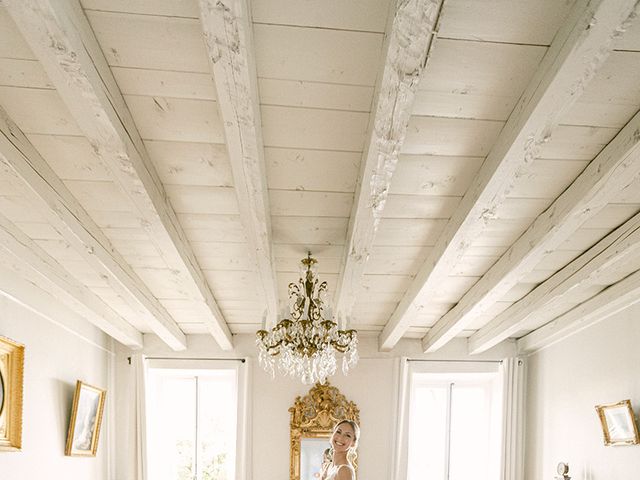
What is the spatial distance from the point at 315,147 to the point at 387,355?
4528 mm

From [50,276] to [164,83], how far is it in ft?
7.69

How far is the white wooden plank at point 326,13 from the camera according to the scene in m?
2.25

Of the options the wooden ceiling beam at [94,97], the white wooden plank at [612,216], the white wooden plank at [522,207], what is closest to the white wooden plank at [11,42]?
the wooden ceiling beam at [94,97]

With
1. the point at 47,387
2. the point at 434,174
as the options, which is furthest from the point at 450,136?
A: the point at 47,387

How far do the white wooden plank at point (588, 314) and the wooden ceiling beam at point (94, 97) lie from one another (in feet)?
9.48

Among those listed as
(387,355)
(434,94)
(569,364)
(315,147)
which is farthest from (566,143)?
(387,355)

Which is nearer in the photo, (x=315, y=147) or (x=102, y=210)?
(x=315, y=147)

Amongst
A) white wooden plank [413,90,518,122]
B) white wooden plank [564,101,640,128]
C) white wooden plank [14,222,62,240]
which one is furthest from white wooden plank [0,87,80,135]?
white wooden plank [564,101,640,128]

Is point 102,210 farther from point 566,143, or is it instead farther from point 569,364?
point 569,364

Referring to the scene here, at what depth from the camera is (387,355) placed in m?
7.48

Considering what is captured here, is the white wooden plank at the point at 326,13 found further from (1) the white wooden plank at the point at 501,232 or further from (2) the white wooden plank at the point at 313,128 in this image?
(1) the white wooden plank at the point at 501,232

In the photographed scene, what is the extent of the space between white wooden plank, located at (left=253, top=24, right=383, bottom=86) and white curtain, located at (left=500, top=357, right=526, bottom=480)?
5.03 m

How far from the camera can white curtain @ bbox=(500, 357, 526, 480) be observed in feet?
23.1

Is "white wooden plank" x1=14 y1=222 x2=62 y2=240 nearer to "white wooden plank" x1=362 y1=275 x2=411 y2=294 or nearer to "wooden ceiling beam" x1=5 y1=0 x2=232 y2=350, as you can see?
"wooden ceiling beam" x1=5 y1=0 x2=232 y2=350
